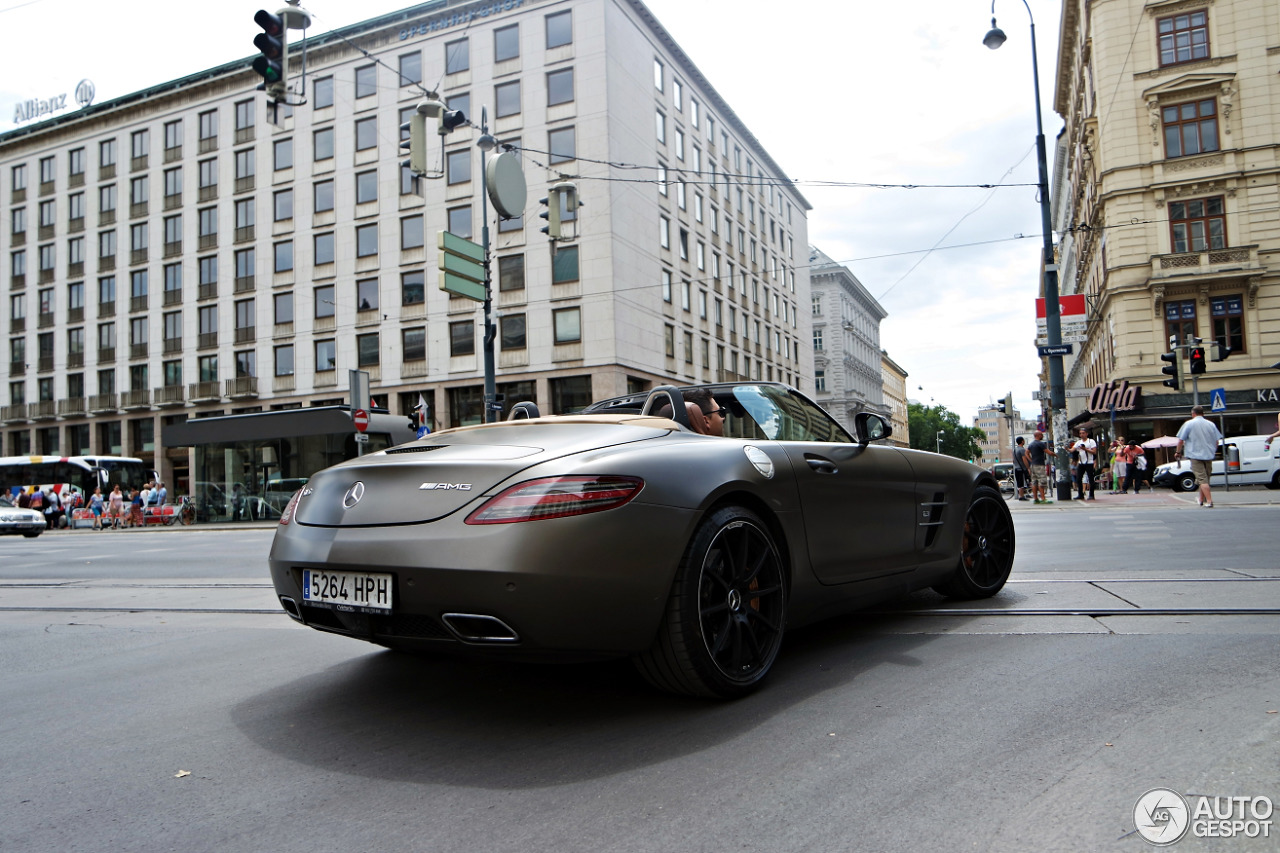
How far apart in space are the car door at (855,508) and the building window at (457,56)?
Answer: 39164 mm

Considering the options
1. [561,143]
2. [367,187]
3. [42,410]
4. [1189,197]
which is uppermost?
[561,143]

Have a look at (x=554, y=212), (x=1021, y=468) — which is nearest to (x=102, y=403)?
(x=554, y=212)

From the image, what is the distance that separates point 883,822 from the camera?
7.61 feet

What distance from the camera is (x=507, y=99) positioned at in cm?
3881

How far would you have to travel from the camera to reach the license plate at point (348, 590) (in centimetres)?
317

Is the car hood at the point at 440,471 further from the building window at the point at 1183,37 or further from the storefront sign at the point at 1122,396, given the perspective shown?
the building window at the point at 1183,37

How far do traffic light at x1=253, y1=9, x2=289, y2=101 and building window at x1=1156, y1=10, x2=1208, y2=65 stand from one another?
35.8 m

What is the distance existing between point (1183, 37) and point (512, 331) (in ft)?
92.6

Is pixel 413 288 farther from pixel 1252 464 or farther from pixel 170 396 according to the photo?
pixel 1252 464

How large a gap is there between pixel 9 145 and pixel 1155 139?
58627 mm

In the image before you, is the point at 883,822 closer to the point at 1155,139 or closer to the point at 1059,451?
the point at 1059,451

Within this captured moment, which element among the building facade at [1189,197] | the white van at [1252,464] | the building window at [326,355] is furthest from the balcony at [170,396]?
the white van at [1252,464]

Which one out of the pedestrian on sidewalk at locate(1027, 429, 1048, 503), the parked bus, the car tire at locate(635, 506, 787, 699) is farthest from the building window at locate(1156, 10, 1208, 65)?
the parked bus

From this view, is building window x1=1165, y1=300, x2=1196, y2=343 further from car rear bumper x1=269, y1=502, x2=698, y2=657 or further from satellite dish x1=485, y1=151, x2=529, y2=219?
car rear bumper x1=269, y1=502, x2=698, y2=657
